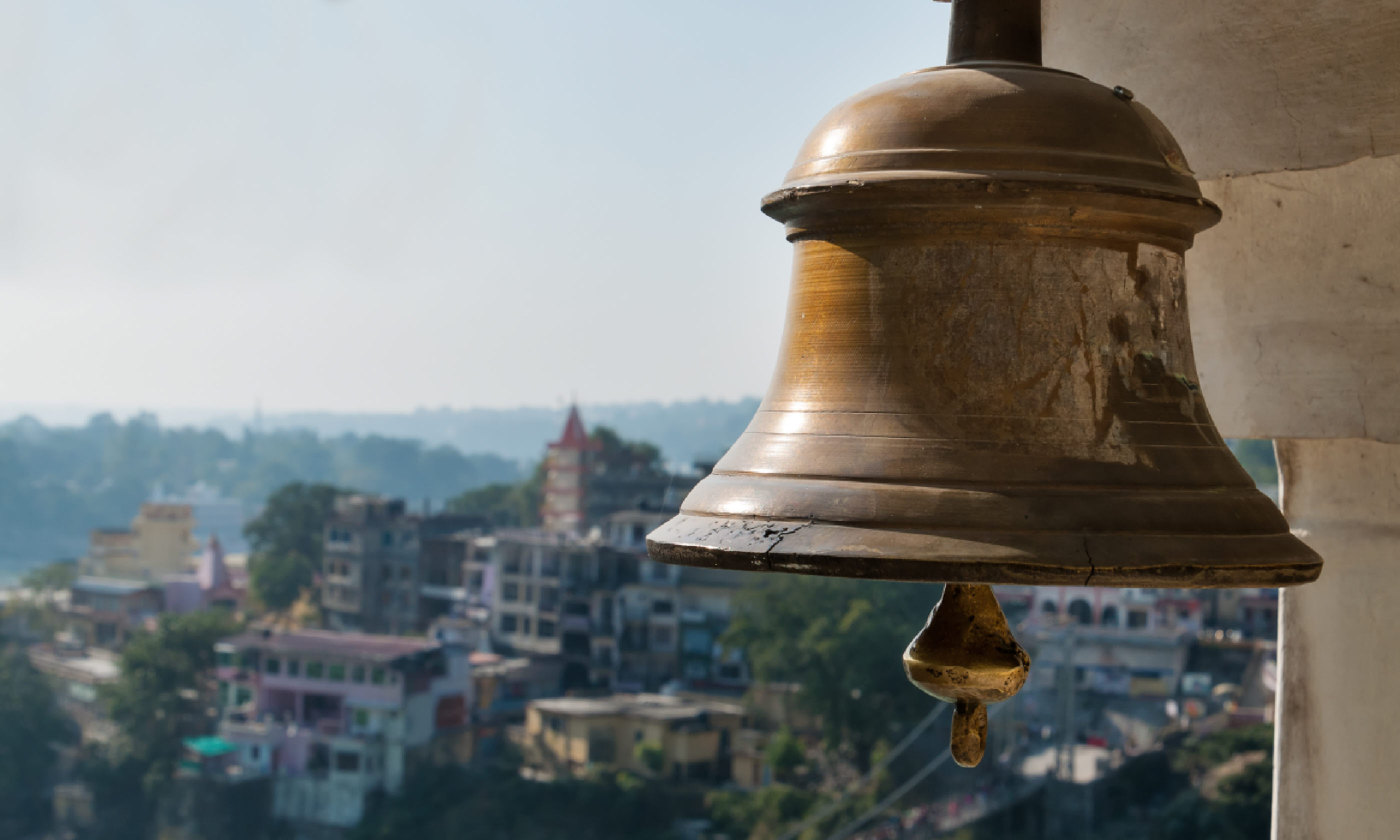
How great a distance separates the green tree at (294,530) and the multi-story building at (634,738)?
1265cm

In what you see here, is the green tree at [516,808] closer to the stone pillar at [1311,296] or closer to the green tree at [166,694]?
the green tree at [166,694]

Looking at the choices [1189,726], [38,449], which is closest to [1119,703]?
[1189,726]

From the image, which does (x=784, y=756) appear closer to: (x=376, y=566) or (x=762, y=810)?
(x=762, y=810)

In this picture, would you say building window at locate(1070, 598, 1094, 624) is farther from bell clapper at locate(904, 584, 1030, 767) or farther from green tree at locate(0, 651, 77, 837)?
bell clapper at locate(904, 584, 1030, 767)

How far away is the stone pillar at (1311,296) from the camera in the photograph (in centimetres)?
143

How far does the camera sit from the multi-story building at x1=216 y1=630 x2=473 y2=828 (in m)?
24.3

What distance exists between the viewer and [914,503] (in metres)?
1.02

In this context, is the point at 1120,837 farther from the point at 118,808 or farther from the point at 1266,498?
the point at 1266,498

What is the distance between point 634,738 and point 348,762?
4.75 m

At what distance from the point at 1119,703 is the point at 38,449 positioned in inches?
2935

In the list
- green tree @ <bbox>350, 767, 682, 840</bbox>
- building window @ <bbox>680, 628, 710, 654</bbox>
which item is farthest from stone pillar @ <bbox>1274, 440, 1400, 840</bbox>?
building window @ <bbox>680, 628, 710, 654</bbox>

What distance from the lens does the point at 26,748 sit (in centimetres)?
3006

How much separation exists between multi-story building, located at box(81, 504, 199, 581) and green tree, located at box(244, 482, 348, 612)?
518cm

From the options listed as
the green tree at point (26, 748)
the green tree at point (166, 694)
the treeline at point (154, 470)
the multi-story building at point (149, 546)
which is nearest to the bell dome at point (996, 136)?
the green tree at point (166, 694)
